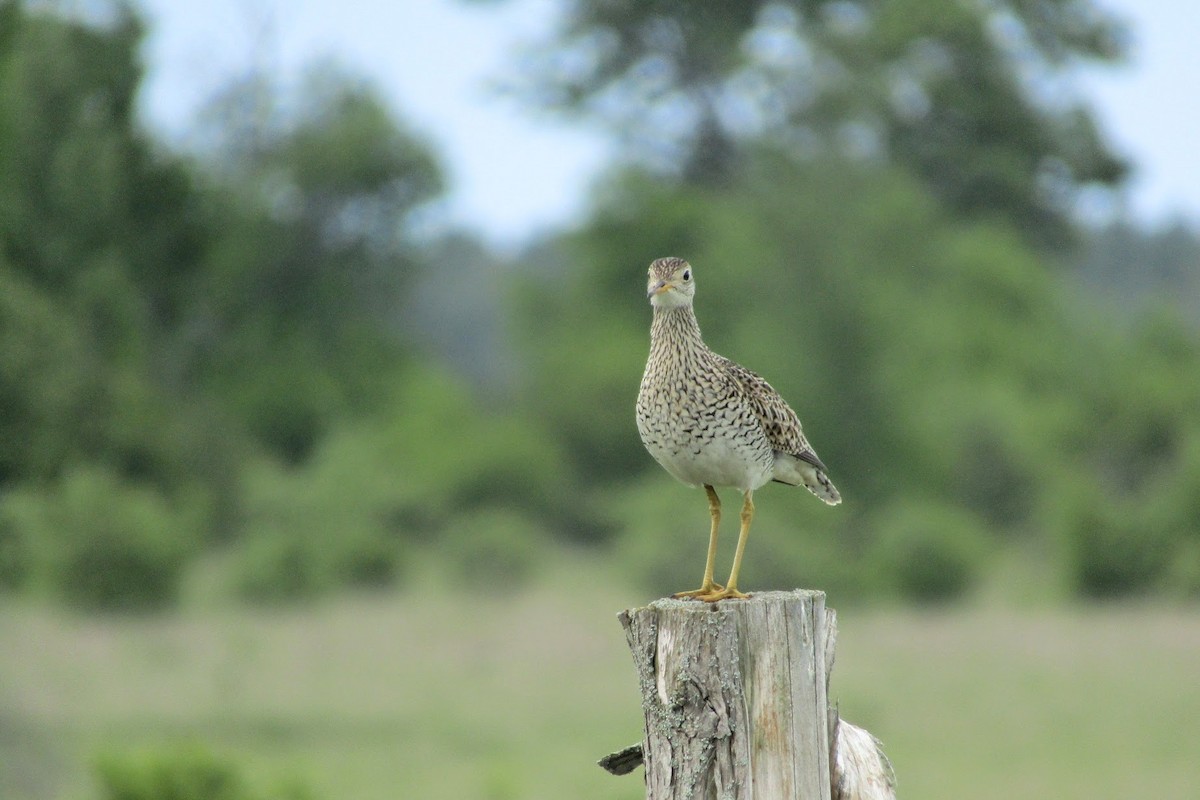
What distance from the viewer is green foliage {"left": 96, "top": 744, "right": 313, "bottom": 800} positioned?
1150 cm

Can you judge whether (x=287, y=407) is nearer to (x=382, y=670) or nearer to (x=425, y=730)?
(x=382, y=670)

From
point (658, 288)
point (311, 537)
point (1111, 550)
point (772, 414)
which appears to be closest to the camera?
→ point (658, 288)

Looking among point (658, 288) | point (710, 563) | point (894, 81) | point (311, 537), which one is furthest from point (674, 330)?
point (894, 81)

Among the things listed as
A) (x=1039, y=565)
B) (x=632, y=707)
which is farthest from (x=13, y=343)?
(x=1039, y=565)

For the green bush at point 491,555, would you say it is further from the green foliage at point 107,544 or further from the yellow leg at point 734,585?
the yellow leg at point 734,585

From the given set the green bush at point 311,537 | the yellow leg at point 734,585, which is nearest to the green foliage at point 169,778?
the yellow leg at point 734,585

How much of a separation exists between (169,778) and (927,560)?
2513cm

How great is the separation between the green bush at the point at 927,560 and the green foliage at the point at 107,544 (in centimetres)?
1564

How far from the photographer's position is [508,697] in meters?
24.3

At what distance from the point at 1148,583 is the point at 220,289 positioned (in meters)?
24.8

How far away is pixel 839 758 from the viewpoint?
5.70m

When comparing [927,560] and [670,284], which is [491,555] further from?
[670,284]

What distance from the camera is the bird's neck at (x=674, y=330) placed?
6949 millimetres

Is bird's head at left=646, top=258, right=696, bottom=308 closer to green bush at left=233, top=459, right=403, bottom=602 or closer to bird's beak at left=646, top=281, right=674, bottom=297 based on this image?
bird's beak at left=646, top=281, right=674, bottom=297
